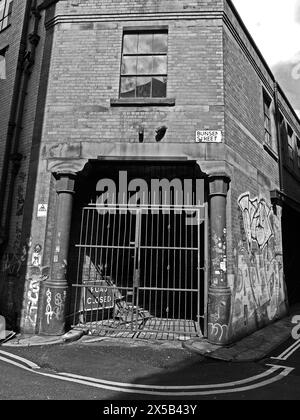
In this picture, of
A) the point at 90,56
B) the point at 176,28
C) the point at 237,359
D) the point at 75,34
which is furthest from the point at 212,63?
the point at 237,359

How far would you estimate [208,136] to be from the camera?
23.4 ft

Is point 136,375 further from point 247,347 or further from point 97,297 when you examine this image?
point 97,297

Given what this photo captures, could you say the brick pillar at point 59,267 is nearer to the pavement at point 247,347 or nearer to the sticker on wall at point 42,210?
the sticker on wall at point 42,210

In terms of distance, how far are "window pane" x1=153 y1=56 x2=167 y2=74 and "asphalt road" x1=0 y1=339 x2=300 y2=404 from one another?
611 cm

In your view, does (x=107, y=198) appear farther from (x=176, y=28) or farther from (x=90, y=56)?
(x=176, y=28)

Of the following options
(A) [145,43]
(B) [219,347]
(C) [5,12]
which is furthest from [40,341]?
(C) [5,12]

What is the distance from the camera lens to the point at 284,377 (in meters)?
4.76

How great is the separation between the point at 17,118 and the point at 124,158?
325 cm

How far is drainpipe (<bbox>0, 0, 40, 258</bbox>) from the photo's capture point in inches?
306

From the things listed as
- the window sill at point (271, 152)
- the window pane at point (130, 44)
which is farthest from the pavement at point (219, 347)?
the window pane at point (130, 44)

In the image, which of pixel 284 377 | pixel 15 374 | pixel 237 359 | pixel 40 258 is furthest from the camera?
pixel 40 258

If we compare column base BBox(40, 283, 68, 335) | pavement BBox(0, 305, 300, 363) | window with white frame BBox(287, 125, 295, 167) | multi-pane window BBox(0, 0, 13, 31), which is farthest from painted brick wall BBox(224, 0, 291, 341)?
multi-pane window BBox(0, 0, 13, 31)

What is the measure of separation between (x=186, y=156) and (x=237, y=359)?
4.07m

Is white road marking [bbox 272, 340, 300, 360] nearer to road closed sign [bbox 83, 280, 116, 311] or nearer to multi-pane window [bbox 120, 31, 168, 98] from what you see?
road closed sign [bbox 83, 280, 116, 311]
